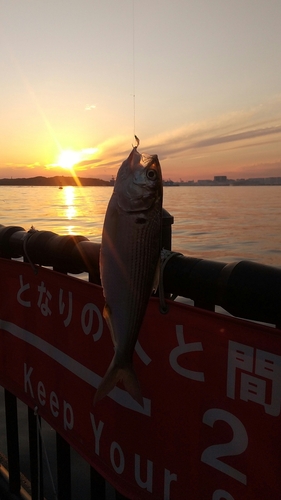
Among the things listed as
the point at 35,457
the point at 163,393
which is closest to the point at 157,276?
the point at 163,393

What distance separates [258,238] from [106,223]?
32978 mm

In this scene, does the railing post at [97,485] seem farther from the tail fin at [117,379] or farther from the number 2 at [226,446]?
the tail fin at [117,379]

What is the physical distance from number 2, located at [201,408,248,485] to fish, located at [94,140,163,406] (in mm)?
386

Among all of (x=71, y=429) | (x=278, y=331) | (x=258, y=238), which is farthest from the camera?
(x=258, y=238)

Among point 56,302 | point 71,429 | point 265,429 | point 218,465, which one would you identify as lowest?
point 71,429

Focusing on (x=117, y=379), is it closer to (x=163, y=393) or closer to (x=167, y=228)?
(x=163, y=393)

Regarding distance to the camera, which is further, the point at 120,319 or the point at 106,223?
the point at 120,319

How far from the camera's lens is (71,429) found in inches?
103

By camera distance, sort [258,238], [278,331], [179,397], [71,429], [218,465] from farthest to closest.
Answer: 1. [258,238]
2. [71,429]
3. [179,397]
4. [218,465]
5. [278,331]

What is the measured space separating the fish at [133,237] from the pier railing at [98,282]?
326 millimetres

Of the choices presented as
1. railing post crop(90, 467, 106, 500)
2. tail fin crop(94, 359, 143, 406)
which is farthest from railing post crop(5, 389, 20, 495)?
tail fin crop(94, 359, 143, 406)

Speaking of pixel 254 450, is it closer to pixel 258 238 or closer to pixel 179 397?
pixel 179 397

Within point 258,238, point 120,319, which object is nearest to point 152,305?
point 120,319

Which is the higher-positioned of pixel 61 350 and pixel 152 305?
pixel 152 305
